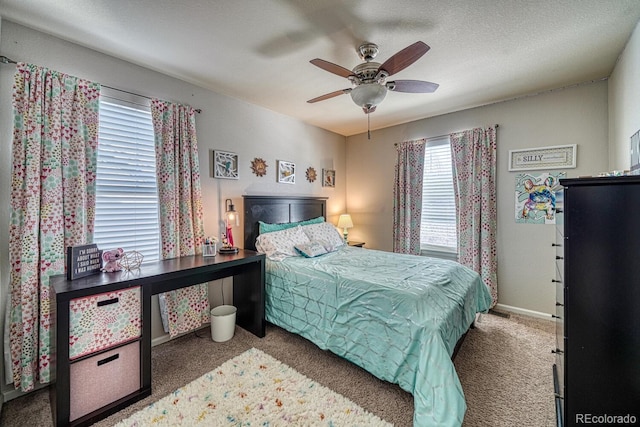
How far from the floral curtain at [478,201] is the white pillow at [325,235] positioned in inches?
64.8

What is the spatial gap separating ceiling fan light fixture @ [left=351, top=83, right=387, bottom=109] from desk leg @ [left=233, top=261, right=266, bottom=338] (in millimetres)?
1750

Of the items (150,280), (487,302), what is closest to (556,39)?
(487,302)

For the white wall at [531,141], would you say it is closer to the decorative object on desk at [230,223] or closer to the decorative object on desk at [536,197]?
the decorative object on desk at [536,197]

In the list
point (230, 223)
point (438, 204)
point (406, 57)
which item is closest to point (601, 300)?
point (406, 57)

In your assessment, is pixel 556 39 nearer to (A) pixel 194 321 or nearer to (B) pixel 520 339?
(B) pixel 520 339

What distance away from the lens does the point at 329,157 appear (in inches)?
175

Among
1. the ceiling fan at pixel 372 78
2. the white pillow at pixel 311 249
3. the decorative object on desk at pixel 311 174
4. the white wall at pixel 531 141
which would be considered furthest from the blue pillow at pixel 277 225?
the white wall at pixel 531 141

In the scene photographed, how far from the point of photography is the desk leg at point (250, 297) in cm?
260

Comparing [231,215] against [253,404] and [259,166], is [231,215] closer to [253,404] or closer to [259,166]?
[259,166]

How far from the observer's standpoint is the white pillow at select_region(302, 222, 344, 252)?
3.30m

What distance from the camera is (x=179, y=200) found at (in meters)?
2.54

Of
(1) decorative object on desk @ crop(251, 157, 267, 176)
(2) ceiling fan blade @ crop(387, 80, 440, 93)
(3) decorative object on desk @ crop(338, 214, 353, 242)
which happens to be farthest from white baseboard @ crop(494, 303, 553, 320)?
(1) decorative object on desk @ crop(251, 157, 267, 176)

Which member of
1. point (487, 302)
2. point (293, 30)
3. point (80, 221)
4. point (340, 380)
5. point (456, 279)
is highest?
point (293, 30)

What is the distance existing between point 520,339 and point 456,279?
40.7 inches
